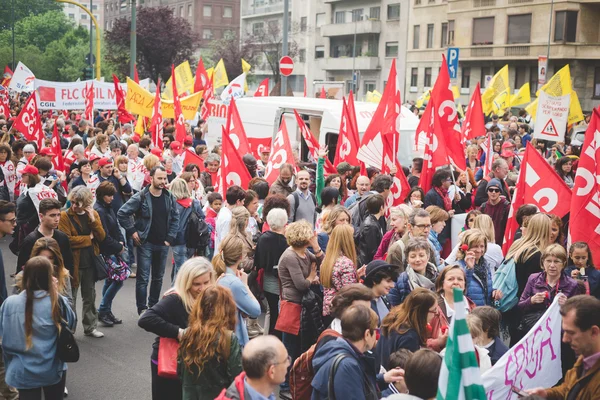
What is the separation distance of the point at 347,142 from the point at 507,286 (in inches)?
228

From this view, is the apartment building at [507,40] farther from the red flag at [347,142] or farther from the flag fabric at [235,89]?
the red flag at [347,142]

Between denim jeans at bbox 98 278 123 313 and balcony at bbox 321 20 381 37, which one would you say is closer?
denim jeans at bbox 98 278 123 313

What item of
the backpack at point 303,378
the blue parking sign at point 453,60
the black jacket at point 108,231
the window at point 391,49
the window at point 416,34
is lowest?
the backpack at point 303,378

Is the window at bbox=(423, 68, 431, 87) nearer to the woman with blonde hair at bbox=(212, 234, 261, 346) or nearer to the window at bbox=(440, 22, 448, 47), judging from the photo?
the window at bbox=(440, 22, 448, 47)

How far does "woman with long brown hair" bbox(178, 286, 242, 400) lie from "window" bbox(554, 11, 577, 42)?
1710 inches

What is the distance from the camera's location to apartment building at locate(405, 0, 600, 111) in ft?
143

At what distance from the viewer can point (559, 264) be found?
6230mm

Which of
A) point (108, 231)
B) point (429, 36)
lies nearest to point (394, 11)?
point (429, 36)

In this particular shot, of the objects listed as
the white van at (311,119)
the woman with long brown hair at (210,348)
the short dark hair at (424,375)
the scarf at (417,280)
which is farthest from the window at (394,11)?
the short dark hair at (424,375)

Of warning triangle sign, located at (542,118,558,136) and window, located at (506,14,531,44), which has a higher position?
window, located at (506,14,531,44)

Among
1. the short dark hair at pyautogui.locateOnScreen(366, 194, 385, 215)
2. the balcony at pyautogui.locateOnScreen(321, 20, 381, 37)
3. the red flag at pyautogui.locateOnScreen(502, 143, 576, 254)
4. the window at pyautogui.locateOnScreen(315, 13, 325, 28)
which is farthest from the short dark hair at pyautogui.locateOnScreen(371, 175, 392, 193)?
the window at pyautogui.locateOnScreen(315, 13, 325, 28)

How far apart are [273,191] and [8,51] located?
55.7 meters

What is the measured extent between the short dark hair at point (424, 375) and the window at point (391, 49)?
187 ft

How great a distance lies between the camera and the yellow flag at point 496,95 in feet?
87.6
